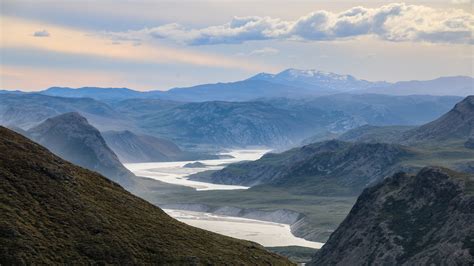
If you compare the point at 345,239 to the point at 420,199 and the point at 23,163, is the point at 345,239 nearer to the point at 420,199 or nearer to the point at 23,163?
the point at 420,199

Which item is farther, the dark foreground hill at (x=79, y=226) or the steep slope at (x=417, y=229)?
the steep slope at (x=417, y=229)

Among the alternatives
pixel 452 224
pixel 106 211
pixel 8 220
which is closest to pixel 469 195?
pixel 452 224

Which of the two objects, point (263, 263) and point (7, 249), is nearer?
point (7, 249)

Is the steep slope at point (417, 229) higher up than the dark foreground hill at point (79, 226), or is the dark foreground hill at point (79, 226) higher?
the dark foreground hill at point (79, 226)

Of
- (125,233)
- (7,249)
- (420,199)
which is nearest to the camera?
(7,249)

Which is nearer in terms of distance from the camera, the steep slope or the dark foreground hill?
the dark foreground hill
